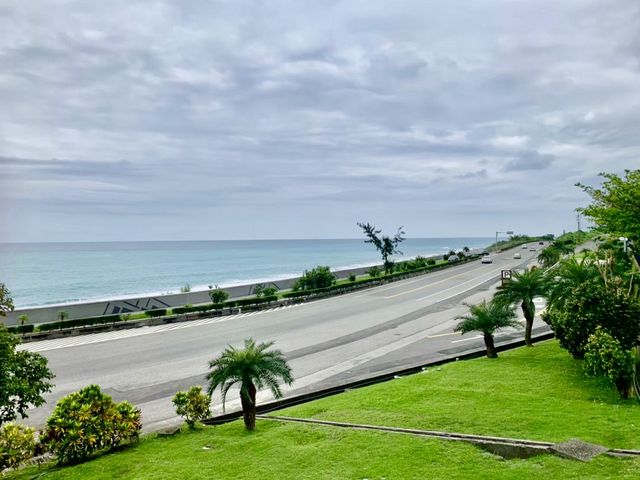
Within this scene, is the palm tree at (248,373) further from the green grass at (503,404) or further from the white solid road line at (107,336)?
the white solid road line at (107,336)

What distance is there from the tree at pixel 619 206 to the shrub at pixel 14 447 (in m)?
24.3

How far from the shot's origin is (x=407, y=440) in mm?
9211

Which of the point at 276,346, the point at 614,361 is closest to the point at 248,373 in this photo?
the point at 614,361

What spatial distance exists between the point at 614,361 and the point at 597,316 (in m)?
2.17

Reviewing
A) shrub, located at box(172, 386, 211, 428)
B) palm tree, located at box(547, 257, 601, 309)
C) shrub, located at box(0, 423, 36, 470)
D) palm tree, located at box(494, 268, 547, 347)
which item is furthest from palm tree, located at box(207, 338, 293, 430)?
palm tree, located at box(494, 268, 547, 347)

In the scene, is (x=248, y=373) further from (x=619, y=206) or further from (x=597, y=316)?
(x=619, y=206)

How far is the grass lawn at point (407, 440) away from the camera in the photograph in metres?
7.84

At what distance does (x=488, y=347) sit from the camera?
18.5 meters

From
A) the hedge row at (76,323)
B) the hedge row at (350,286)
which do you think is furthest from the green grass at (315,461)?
the hedge row at (350,286)

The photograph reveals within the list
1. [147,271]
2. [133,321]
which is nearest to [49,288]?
[147,271]

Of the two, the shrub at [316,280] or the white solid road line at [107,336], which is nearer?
the white solid road line at [107,336]

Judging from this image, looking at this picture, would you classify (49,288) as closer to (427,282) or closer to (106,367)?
(427,282)

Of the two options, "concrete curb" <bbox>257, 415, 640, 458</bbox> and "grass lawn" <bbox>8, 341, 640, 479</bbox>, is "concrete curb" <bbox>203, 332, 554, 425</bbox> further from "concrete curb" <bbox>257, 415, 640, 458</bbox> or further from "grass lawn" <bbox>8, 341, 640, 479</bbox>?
"concrete curb" <bbox>257, 415, 640, 458</bbox>

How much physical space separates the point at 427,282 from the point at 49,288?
75.9m
